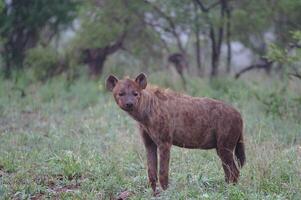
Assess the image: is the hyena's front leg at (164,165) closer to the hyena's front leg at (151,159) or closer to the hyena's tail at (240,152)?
the hyena's front leg at (151,159)

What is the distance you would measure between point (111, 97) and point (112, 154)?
513 cm

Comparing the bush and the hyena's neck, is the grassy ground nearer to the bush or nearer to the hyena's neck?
the hyena's neck

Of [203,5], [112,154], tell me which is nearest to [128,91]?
[112,154]

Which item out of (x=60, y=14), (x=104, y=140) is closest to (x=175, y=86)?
(x=60, y=14)

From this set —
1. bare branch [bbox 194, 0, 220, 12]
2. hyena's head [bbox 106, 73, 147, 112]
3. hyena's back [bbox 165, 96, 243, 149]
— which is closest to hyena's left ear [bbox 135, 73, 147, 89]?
hyena's head [bbox 106, 73, 147, 112]

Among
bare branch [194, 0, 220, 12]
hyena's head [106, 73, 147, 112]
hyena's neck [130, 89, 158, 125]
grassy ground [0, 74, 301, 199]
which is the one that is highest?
bare branch [194, 0, 220, 12]

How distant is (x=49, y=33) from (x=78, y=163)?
40.7 feet

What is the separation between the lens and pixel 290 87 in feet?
45.1

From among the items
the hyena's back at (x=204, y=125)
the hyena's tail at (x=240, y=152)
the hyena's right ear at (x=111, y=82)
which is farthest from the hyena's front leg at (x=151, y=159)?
the hyena's tail at (x=240, y=152)

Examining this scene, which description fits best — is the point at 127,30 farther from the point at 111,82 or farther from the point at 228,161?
the point at 228,161

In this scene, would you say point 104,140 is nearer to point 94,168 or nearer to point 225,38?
point 94,168

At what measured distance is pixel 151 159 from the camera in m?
7.45

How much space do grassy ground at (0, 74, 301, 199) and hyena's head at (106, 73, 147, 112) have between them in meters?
0.90

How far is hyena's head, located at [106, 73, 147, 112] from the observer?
23.6 feet
